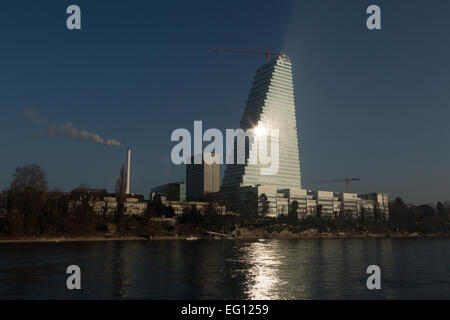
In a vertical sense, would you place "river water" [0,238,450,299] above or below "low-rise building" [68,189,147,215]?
below

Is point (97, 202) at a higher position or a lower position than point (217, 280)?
higher

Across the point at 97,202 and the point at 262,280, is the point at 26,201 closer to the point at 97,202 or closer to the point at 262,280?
the point at 97,202

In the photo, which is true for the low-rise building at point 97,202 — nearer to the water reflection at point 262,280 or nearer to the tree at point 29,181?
the tree at point 29,181

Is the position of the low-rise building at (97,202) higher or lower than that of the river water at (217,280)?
higher

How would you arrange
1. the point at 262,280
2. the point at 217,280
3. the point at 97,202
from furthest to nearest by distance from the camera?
the point at 97,202
the point at 262,280
the point at 217,280

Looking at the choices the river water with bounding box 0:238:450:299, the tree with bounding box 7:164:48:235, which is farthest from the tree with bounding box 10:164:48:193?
the river water with bounding box 0:238:450:299

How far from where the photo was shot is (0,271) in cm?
5800

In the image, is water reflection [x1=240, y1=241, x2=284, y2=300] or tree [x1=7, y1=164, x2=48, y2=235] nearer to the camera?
water reflection [x1=240, y1=241, x2=284, y2=300]

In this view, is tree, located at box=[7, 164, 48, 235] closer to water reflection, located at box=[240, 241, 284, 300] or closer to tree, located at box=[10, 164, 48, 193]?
tree, located at box=[10, 164, 48, 193]

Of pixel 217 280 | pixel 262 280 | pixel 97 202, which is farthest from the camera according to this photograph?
pixel 97 202

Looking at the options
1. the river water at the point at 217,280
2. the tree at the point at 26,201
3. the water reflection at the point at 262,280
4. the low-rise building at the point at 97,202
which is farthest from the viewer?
the low-rise building at the point at 97,202

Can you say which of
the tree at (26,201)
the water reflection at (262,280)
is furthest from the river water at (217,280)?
the tree at (26,201)

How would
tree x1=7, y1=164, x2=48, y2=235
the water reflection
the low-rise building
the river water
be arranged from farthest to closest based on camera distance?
the low-rise building → tree x1=7, y1=164, x2=48, y2=235 → the water reflection → the river water

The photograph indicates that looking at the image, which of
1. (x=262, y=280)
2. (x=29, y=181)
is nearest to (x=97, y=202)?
(x=29, y=181)
